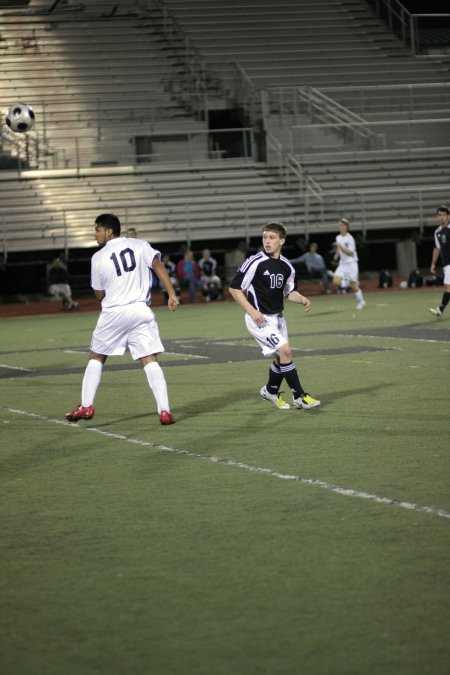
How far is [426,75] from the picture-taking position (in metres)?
41.4

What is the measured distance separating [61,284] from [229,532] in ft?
82.4

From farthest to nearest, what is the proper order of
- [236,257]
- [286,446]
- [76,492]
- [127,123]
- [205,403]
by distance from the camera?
1. [127,123]
2. [236,257]
3. [205,403]
4. [286,446]
5. [76,492]

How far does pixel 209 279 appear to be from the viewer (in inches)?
1281

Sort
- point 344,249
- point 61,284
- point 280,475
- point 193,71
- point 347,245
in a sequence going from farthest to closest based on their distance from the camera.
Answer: point 193,71
point 61,284
point 347,245
point 344,249
point 280,475

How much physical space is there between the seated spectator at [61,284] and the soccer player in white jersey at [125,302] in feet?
67.2

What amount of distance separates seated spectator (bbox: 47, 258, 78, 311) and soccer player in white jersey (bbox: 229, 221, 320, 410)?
65.3 ft

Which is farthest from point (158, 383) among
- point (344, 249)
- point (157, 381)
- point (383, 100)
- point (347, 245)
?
point (383, 100)

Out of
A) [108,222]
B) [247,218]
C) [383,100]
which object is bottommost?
[247,218]

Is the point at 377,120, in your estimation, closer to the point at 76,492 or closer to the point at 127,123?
the point at 127,123

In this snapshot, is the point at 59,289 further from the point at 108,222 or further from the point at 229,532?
the point at 229,532

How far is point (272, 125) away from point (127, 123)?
15.6 ft

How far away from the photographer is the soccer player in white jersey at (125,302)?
1021 centimetres

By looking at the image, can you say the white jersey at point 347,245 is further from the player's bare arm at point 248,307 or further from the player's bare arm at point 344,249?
the player's bare arm at point 248,307

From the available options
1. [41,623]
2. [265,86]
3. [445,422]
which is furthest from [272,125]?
[41,623]
